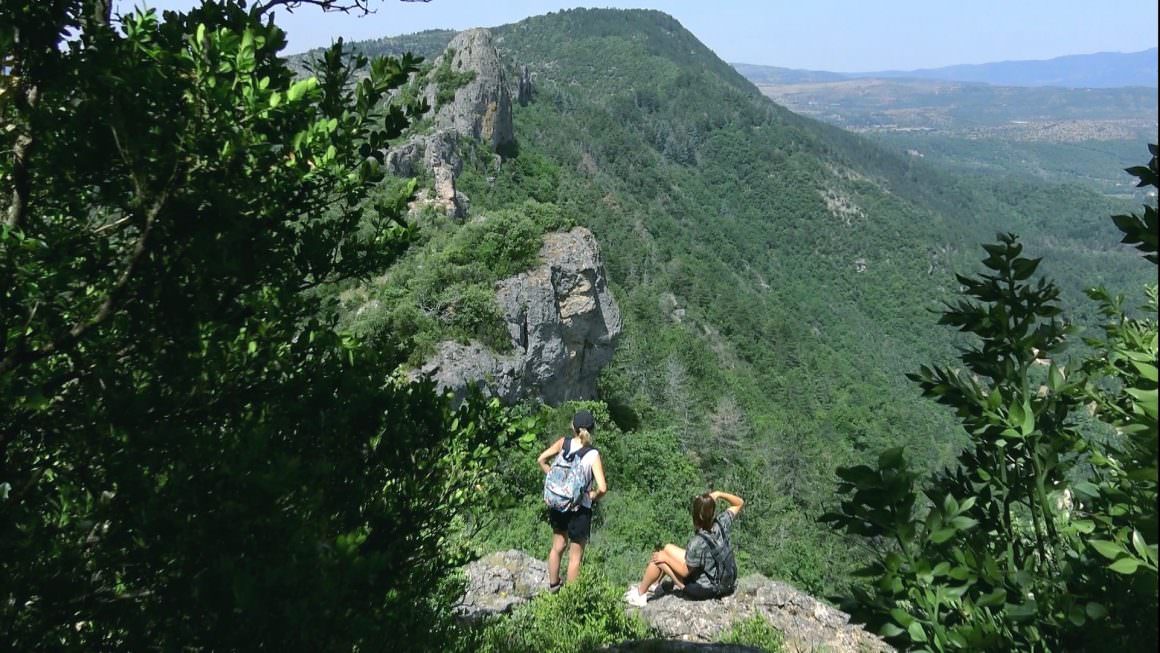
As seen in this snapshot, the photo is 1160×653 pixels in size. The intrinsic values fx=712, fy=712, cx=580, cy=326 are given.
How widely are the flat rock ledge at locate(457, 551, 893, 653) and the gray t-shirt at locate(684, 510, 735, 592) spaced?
0.70ft

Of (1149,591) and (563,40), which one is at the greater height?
(563,40)

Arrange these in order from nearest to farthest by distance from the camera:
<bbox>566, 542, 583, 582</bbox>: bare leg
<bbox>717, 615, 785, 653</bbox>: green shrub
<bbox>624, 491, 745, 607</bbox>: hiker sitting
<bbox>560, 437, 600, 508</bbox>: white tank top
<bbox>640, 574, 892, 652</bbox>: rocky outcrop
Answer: <bbox>717, 615, 785, 653</bbox>: green shrub
<bbox>560, 437, 600, 508</bbox>: white tank top
<bbox>640, 574, 892, 652</bbox>: rocky outcrop
<bbox>566, 542, 583, 582</bbox>: bare leg
<bbox>624, 491, 745, 607</bbox>: hiker sitting

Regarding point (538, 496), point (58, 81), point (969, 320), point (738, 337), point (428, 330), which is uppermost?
point (58, 81)

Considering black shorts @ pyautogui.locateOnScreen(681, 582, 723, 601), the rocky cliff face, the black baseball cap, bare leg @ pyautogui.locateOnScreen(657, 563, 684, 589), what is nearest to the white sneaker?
bare leg @ pyautogui.locateOnScreen(657, 563, 684, 589)

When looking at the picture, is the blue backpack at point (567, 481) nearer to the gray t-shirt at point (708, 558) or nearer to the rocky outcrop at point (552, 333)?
the gray t-shirt at point (708, 558)

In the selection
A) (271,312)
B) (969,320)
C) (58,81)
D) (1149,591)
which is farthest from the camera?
(271,312)

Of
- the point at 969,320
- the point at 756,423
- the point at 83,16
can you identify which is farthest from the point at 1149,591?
the point at 756,423

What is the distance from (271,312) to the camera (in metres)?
3.01

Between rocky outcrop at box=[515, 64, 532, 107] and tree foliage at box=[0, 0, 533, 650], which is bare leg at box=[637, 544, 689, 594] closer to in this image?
tree foliage at box=[0, 0, 533, 650]

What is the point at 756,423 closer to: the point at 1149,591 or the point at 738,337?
the point at 738,337

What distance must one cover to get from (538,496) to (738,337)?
167ft

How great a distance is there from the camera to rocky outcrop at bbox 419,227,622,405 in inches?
732

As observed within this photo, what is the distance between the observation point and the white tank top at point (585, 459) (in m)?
5.68

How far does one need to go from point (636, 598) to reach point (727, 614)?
0.82 m
